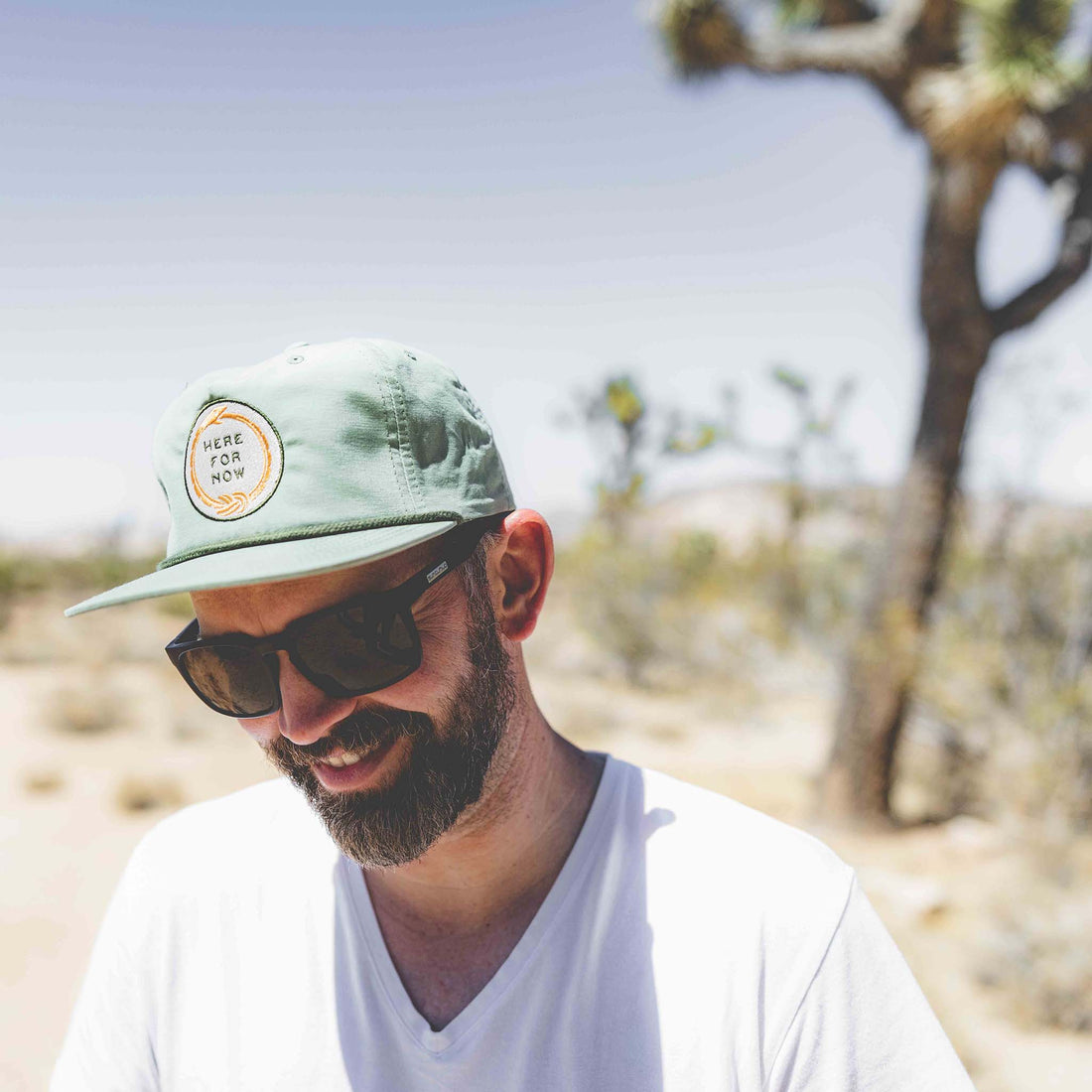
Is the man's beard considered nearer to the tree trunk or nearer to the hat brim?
the hat brim

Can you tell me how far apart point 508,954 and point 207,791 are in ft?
23.2

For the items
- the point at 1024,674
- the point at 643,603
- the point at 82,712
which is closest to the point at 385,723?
the point at 1024,674

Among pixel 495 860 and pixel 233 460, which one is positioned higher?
pixel 233 460

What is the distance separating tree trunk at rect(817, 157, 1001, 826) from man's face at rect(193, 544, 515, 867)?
210 inches

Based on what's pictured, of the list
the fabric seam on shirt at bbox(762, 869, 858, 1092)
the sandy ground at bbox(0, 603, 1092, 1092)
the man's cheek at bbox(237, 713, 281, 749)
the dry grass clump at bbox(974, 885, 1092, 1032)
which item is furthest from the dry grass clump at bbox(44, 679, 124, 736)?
the fabric seam on shirt at bbox(762, 869, 858, 1092)

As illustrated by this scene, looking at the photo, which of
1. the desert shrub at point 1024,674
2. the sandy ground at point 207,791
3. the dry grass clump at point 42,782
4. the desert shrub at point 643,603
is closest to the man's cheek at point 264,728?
the sandy ground at point 207,791

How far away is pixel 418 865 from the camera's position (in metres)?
1.36

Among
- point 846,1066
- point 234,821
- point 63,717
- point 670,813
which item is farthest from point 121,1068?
point 63,717

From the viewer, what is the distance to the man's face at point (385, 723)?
1.19 metres

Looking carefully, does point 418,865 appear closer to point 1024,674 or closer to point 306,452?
point 306,452

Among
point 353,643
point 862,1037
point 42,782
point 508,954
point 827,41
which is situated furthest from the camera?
point 42,782

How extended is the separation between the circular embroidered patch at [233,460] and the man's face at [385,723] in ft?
0.42

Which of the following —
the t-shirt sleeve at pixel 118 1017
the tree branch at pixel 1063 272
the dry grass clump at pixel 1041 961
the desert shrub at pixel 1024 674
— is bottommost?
the dry grass clump at pixel 1041 961

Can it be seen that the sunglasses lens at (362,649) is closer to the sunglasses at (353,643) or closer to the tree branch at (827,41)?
the sunglasses at (353,643)
